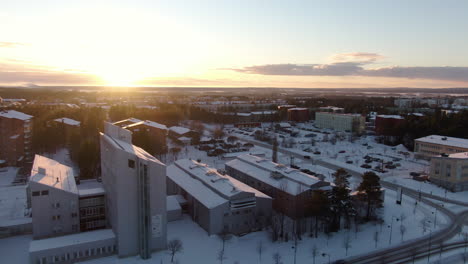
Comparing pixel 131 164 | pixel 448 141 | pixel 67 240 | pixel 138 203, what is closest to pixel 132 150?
pixel 131 164

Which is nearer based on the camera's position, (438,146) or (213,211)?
(213,211)

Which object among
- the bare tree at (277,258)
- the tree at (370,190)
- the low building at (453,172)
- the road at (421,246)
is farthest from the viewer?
the low building at (453,172)

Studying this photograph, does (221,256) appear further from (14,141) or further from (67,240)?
(14,141)

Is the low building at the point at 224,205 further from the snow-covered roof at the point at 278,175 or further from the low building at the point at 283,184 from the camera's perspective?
the snow-covered roof at the point at 278,175

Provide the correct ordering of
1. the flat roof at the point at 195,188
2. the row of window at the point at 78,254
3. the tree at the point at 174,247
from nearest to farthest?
the row of window at the point at 78,254, the tree at the point at 174,247, the flat roof at the point at 195,188

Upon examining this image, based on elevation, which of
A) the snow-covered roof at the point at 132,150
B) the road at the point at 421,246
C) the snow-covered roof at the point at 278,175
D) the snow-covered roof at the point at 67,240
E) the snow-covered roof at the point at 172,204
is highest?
the snow-covered roof at the point at 132,150

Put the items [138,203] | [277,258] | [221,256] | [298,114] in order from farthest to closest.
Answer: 1. [298,114]
2. [138,203]
3. [221,256]
4. [277,258]

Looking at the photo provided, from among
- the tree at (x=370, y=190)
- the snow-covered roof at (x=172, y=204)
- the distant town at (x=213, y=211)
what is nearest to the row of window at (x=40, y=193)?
the distant town at (x=213, y=211)
